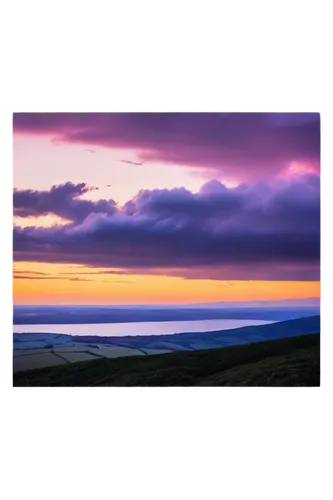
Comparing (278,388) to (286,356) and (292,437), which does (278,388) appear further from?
(286,356)

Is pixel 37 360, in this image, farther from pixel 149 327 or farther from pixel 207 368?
pixel 207 368

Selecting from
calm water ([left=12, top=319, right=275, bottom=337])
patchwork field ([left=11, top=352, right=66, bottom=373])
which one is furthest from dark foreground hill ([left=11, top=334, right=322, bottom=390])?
calm water ([left=12, top=319, right=275, bottom=337])

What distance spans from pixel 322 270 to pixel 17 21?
2.12 m

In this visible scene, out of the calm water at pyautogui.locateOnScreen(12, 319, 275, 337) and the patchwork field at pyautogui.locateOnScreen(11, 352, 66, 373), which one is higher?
the calm water at pyautogui.locateOnScreen(12, 319, 275, 337)

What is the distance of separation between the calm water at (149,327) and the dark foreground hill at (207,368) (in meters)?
0.66

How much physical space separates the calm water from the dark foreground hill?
0.66 m

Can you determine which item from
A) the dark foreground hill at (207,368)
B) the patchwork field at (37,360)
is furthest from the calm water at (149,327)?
the dark foreground hill at (207,368)

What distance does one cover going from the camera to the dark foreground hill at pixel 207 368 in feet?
21.6

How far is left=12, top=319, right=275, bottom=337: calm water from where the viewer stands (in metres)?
5.88

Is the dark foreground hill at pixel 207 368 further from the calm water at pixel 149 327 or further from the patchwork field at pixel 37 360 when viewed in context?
the calm water at pixel 149 327

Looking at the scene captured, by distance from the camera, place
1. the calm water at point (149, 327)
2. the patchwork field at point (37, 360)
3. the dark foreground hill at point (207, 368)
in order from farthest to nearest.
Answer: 1. the dark foreground hill at point (207, 368)
2. the calm water at point (149, 327)
3. the patchwork field at point (37, 360)

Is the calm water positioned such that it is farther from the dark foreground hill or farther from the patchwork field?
the dark foreground hill

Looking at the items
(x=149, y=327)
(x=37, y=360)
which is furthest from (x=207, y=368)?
(x=37, y=360)

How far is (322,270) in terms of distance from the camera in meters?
3.09
